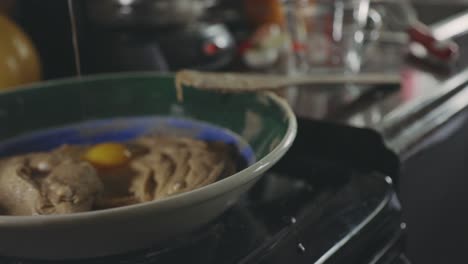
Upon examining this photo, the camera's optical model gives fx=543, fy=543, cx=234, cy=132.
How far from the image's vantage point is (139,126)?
0.72 meters

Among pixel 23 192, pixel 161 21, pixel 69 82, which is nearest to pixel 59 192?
pixel 23 192

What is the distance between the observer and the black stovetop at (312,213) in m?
0.54

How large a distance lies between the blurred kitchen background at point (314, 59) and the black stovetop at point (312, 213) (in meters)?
0.04

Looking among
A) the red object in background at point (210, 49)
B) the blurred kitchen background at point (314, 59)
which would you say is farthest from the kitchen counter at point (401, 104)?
the red object in background at point (210, 49)

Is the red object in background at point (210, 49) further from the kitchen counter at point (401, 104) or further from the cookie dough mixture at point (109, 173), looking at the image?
the cookie dough mixture at point (109, 173)

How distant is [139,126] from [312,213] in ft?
0.85

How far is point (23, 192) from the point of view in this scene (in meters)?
0.51

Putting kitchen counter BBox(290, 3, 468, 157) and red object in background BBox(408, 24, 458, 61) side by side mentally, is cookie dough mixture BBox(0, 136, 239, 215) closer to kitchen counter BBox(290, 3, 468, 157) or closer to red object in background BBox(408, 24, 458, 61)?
kitchen counter BBox(290, 3, 468, 157)

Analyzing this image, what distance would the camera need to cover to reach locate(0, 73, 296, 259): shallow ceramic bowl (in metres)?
0.44

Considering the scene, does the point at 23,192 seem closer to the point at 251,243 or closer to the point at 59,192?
the point at 59,192

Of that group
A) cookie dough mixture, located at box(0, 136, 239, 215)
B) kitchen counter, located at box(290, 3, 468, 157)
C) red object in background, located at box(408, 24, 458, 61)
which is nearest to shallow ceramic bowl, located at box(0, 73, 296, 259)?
cookie dough mixture, located at box(0, 136, 239, 215)

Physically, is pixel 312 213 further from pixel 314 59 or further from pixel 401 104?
pixel 314 59

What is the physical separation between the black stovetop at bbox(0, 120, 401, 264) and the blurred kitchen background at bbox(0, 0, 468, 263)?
4 centimetres

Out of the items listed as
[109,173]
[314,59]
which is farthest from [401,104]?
[109,173]
